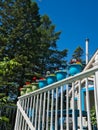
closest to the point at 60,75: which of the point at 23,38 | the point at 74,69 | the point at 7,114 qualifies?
the point at 74,69

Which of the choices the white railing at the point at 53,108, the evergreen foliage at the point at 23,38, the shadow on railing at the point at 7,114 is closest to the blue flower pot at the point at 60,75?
the white railing at the point at 53,108

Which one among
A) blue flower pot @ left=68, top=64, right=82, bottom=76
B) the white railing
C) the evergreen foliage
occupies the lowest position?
the white railing

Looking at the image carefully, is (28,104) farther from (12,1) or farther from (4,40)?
(12,1)

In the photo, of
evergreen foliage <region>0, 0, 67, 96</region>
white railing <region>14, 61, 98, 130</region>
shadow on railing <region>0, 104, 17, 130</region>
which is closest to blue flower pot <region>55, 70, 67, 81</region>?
white railing <region>14, 61, 98, 130</region>

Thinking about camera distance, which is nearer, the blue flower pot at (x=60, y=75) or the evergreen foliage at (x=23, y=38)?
the blue flower pot at (x=60, y=75)

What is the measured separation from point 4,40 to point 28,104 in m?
11.6

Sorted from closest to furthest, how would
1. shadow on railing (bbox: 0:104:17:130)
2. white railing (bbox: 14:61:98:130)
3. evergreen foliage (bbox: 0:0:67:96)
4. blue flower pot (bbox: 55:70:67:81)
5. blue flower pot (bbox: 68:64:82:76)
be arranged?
white railing (bbox: 14:61:98:130) → blue flower pot (bbox: 68:64:82:76) → blue flower pot (bbox: 55:70:67:81) → shadow on railing (bbox: 0:104:17:130) → evergreen foliage (bbox: 0:0:67:96)

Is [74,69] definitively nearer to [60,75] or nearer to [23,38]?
[60,75]

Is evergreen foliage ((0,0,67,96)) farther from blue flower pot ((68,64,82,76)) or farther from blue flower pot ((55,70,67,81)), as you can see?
blue flower pot ((68,64,82,76))

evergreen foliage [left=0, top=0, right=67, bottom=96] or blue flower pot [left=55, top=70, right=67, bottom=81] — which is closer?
blue flower pot [left=55, top=70, right=67, bottom=81]

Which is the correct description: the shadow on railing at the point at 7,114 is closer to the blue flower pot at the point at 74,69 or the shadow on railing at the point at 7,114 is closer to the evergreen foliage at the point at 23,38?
the blue flower pot at the point at 74,69

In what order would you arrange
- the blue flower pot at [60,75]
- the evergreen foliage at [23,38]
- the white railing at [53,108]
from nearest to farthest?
1. the white railing at [53,108]
2. the blue flower pot at [60,75]
3. the evergreen foliage at [23,38]

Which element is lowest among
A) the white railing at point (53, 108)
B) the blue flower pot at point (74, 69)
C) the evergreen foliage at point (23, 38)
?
the white railing at point (53, 108)

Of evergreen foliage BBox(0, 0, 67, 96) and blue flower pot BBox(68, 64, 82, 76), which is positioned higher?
evergreen foliage BBox(0, 0, 67, 96)
